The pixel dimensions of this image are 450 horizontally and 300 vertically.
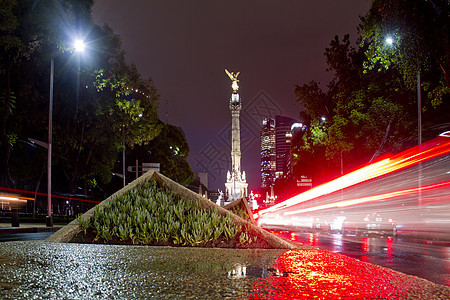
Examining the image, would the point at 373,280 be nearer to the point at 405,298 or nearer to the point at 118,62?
the point at 405,298

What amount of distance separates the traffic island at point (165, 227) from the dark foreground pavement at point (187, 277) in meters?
1.20

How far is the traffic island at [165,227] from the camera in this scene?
8953 mm

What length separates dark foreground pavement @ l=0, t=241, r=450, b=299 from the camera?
14.3 feet

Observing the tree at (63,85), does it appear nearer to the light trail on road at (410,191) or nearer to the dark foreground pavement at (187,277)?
the dark foreground pavement at (187,277)

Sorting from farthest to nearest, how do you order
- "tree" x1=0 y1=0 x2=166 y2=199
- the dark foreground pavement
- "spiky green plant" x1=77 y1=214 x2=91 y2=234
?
1. "tree" x1=0 y1=0 x2=166 y2=199
2. "spiky green plant" x1=77 y1=214 x2=91 y2=234
3. the dark foreground pavement

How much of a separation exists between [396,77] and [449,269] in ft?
53.5

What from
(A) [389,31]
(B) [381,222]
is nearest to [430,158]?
(B) [381,222]

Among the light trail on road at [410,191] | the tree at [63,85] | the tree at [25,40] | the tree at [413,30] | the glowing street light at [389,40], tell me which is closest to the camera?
the tree at [413,30]

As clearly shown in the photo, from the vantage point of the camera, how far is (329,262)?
727cm

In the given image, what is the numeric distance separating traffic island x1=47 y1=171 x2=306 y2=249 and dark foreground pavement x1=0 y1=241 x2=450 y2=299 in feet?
3.93

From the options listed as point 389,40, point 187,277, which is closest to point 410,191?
point 389,40

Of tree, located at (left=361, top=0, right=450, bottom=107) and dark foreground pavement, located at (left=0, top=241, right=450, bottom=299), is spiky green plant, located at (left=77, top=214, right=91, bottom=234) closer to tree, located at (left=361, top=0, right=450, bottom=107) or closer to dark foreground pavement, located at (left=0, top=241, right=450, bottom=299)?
dark foreground pavement, located at (left=0, top=241, right=450, bottom=299)

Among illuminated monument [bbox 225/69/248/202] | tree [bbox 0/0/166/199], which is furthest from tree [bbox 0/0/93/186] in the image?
illuminated monument [bbox 225/69/248/202]

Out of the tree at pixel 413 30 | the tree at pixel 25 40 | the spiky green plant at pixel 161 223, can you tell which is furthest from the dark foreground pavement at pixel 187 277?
the tree at pixel 25 40
